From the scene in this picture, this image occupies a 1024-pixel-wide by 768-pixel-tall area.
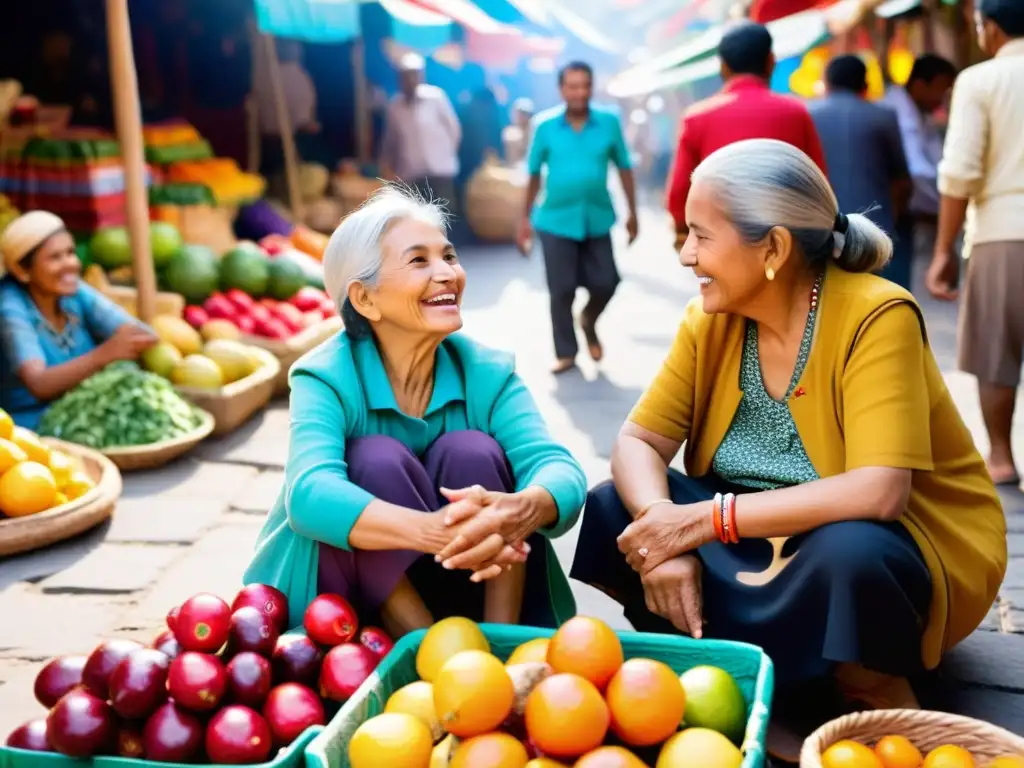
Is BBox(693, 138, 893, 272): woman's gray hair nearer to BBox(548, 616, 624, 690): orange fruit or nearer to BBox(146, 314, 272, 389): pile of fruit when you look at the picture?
BBox(548, 616, 624, 690): orange fruit

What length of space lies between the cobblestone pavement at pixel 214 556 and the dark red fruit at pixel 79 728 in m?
0.73

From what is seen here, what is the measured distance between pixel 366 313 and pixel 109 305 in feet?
10.0

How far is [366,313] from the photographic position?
2.81 m

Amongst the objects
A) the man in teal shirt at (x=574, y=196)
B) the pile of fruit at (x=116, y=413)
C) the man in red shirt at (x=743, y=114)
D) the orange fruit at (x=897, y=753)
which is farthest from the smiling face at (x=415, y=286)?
the man in teal shirt at (x=574, y=196)

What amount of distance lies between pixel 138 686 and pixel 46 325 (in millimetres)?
3306

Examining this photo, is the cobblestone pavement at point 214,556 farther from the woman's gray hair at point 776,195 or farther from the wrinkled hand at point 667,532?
the woman's gray hair at point 776,195

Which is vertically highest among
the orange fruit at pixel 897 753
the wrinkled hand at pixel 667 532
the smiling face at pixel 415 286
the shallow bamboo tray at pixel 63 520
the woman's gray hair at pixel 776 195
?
the woman's gray hair at pixel 776 195

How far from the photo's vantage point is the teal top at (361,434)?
2.55 metres

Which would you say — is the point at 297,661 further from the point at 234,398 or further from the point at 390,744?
the point at 234,398

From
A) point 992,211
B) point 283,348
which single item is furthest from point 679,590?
point 283,348

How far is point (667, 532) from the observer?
266 centimetres

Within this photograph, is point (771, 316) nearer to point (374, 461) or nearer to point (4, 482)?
point (374, 461)

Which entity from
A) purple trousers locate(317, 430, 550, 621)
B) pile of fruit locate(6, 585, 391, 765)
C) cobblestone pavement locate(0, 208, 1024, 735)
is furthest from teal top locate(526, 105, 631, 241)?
pile of fruit locate(6, 585, 391, 765)

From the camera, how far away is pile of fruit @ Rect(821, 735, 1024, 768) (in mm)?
2131
